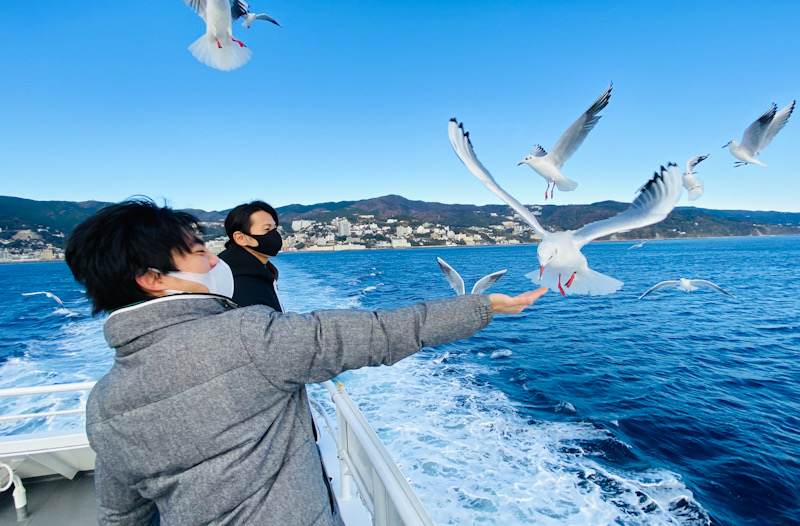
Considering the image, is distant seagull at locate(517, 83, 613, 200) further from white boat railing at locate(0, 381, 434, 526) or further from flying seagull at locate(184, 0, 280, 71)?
flying seagull at locate(184, 0, 280, 71)

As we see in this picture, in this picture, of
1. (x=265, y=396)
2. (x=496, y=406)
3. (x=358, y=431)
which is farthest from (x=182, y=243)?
(x=496, y=406)

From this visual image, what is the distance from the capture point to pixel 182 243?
3.31 feet

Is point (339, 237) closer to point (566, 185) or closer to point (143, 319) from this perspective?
point (566, 185)

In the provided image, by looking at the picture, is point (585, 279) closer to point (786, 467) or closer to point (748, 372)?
point (786, 467)

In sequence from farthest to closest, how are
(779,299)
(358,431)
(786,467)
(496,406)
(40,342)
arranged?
(779,299)
(40,342)
(496,406)
(786,467)
(358,431)

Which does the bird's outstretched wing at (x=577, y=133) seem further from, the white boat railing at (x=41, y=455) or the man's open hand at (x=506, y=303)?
the white boat railing at (x=41, y=455)

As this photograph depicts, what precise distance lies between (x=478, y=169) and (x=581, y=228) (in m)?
0.55

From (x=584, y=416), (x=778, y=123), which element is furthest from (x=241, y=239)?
(x=584, y=416)

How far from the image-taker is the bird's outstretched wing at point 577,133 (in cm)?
237

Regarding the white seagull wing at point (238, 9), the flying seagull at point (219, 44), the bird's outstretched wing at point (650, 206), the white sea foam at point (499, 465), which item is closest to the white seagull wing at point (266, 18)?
the white seagull wing at point (238, 9)

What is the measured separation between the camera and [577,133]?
2.52m

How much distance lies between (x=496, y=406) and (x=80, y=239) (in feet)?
23.9

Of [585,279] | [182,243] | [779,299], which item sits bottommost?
[779,299]

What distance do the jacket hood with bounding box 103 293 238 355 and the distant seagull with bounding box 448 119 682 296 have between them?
52.7 inches
